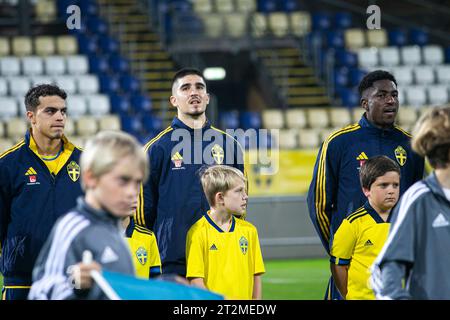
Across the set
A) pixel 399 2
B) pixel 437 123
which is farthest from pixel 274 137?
pixel 437 123

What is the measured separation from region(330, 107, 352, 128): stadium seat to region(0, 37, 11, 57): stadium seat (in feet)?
22.2

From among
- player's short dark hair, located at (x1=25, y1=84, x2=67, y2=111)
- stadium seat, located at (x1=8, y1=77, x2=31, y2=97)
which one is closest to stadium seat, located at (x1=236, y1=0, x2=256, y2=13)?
stadium seat, located at (x1=8, y1=77, x2=31, y2=97)

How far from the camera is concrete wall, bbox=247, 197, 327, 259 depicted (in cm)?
1443

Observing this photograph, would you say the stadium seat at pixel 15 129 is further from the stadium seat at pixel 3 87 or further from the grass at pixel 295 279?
the grass at pixel 295 279

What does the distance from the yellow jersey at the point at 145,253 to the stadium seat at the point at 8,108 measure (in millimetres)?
12565

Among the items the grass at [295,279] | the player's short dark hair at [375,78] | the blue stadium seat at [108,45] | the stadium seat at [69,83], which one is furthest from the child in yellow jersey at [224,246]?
the blue stadium seat at [108,45]

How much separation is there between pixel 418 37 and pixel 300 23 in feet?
9.11

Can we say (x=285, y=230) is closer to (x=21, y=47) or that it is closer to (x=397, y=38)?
(x=21, y=47)

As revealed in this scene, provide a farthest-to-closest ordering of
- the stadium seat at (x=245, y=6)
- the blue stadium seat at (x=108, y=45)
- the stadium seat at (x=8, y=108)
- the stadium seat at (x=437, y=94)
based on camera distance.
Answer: the stadium seat at (x=245, y=6) < the blue stadium seat at (x=108, y=45) < the stadium seat at (x=437, y=94) < the stadium seat at (x=8, y=108)

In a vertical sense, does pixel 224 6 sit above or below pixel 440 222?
above

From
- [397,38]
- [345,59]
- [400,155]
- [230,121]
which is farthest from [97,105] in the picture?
[400,155]

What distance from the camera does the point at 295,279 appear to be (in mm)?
12242

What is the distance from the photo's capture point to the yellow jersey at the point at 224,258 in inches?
221

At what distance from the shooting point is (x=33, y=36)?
2175 cm
